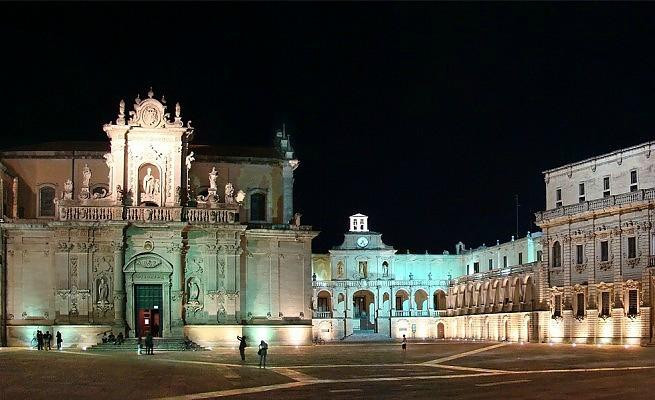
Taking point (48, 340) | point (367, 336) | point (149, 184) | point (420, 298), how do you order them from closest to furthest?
point (48, 340) < point (149, 184) < point (367, 336) < point (420, 298)

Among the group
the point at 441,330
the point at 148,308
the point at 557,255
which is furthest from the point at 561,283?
the point at 441,330

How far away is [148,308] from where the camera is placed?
7350 cm

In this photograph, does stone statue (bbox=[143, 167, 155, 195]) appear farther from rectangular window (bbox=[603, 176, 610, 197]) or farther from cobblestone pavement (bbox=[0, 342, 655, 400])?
rectangular window (bbox=[603, 176, 610, 197])

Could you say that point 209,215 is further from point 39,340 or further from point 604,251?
point 604,251

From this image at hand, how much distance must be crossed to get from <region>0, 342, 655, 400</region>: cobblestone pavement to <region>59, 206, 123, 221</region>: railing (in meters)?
15.6

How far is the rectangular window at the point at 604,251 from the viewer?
273 ft

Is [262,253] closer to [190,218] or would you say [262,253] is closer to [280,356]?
[190,218]

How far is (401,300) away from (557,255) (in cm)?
4992

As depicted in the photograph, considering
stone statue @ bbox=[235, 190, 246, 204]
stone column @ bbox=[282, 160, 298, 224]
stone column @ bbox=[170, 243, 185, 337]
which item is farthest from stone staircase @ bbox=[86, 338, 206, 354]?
stone column @ bbox=[282, 160, 298, 224]

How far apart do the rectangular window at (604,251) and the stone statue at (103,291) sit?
40026 millimetres

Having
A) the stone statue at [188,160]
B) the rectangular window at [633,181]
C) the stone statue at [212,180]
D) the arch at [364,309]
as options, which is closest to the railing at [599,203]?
the rectangular window at [633,181]

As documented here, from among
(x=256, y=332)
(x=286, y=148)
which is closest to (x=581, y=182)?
(x=286, y=148)

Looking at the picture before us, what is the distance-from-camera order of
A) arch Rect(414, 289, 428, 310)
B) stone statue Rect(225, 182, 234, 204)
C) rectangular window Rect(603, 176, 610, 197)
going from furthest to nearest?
arch Rect(414, 289, 428, 310), rectangular window Rect(603, 176, 610, 197), stone statue Rect(225, 182, 234, 204)

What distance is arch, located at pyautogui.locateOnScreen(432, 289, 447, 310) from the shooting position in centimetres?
14088
